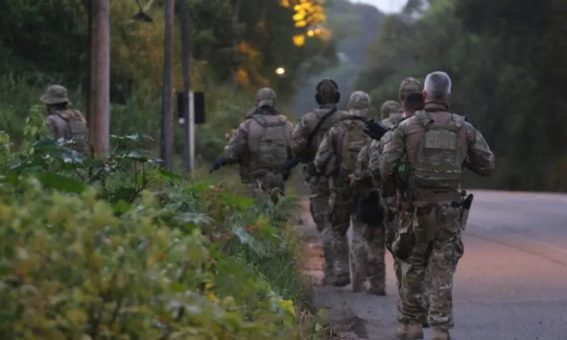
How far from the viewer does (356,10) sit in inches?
5891

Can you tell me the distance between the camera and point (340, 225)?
583 inches

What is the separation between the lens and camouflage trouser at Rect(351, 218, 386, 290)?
1398 centimetres

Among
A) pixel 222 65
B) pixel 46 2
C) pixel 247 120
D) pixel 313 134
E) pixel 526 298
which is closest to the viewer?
pixel 526 298

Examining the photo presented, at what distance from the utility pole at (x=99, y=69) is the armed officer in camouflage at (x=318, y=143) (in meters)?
3.40

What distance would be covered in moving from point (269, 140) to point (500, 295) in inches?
155

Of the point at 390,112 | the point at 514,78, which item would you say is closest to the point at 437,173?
the point at 390,112

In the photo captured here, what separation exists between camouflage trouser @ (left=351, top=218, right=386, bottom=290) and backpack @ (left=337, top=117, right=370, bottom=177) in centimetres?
55

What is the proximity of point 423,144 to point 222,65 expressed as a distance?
118 feet

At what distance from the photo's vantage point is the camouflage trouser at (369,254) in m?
14.0

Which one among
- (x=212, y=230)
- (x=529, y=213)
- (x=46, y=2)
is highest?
(x=46, y=2)

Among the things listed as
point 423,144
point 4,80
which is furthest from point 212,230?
point 4,80

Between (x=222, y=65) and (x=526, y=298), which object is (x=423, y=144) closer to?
(x=526, y=298)

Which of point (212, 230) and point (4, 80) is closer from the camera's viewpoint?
point (212, 230)

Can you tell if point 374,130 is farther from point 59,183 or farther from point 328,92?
point 59,183
